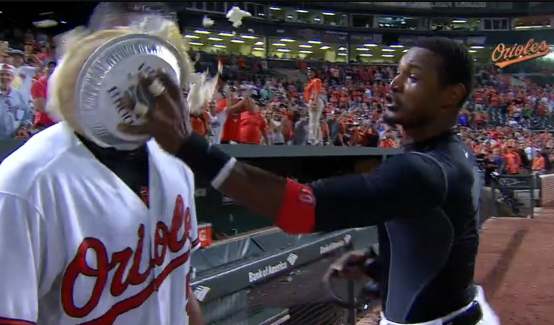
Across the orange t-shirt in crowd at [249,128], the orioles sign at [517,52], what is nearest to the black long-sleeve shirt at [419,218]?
the orange t-shirt in crowd at [249,128]

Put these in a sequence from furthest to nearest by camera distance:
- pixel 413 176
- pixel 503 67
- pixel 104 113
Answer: pixel 503 67
pixel 413 176
pixel 104 113

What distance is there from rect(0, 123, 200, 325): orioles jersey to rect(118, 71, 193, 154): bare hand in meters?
0.17

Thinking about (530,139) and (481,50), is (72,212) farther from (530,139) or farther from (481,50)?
(481,50)

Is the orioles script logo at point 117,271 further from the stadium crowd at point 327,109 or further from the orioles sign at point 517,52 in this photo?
the orioles sign at point 517,52

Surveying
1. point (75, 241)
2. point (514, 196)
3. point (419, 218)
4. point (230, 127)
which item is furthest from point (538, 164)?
point (75, 241)

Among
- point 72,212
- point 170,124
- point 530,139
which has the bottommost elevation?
point 530,139

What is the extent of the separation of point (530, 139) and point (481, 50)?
661 inches

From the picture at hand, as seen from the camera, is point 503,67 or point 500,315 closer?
point 500,315

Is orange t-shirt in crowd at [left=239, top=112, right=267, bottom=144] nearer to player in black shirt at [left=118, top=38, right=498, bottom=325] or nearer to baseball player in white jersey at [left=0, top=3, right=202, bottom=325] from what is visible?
player in black shirt at [left=118, top=38, right=498, bottom=325]

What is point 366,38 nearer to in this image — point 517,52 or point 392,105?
point 517,52

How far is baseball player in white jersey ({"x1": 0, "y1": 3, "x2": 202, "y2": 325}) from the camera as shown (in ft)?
3.61

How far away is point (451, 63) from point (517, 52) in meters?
35.3

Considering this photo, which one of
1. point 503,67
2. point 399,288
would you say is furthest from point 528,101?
point 399,288

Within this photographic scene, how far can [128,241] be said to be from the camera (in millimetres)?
1279
